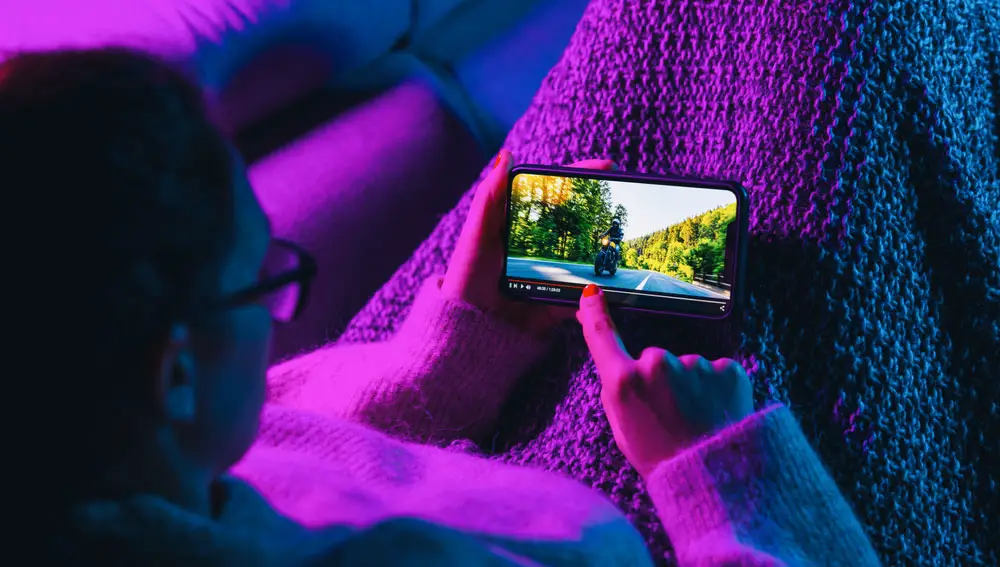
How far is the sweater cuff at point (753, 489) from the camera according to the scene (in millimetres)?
542

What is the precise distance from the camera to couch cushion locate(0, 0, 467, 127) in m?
0.66

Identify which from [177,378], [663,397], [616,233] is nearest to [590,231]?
[616,233]

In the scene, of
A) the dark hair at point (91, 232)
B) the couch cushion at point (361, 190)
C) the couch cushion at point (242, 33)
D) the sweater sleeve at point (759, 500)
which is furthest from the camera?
the couch cushion at point (361, 190)

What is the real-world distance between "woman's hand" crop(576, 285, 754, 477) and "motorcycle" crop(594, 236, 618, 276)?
0.16 ft

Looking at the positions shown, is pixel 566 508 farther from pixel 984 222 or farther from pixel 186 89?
pixel 984 222

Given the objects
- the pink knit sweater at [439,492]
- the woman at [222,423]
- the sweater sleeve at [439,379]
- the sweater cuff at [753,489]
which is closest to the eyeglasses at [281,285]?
the woman at [222,423]

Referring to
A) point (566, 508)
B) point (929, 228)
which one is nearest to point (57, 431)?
point (566, 508)

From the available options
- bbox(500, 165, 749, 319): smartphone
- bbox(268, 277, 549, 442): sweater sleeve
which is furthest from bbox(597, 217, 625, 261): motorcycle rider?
bbox(268, 277, 549, 442): sweater sleeve

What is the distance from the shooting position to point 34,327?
0.99ft

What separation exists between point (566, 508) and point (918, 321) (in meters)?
0.39

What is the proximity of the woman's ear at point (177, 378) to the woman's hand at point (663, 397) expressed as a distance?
36 cm

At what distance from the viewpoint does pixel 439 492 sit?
53cm

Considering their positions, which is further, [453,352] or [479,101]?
[479,101]

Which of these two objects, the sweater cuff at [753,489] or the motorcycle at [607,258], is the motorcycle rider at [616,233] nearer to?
the motorcycle at [607,258]
